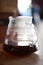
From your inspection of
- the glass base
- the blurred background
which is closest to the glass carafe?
the glass base

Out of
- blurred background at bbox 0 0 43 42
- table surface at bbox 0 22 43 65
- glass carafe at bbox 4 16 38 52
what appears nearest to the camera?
table surface at bbox 0 22 43 65

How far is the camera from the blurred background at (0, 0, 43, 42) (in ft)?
9.62

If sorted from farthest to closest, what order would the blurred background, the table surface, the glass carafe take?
the blurred background → the glass carafe → the table surface

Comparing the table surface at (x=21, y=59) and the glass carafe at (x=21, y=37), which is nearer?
the table surface at (x=21, y=59)

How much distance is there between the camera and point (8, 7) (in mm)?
3203

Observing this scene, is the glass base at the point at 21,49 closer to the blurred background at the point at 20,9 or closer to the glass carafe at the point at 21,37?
the glass carafe at the point at 21,37

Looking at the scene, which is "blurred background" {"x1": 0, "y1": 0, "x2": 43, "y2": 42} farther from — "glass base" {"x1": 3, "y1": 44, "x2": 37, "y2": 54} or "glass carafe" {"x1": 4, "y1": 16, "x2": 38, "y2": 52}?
"glass base" {"x1": 3, "y1": 44, "x2": 37, "y2": 54}

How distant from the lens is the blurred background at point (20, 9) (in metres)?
2.93

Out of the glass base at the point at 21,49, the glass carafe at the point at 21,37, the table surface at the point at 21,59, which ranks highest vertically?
the glass carafe at the point at 21,37

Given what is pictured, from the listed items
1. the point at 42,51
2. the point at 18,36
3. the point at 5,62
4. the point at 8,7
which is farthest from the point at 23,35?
the point at 8,7

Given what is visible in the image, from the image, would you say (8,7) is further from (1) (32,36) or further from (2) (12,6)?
(1) (32,36)

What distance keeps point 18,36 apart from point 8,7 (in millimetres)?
2425

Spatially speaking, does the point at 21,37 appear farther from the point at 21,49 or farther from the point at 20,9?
the point at 20,9

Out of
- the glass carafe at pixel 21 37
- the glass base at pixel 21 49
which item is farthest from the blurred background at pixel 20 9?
the glass base at pixel 21 49
